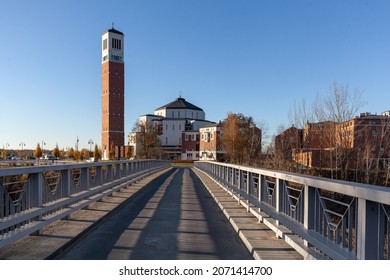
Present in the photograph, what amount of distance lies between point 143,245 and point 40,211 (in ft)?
6.38

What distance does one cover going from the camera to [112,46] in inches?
4181

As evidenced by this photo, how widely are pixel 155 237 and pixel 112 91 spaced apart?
329 feet

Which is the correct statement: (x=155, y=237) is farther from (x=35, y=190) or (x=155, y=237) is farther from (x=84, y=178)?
(x=84, y=178)

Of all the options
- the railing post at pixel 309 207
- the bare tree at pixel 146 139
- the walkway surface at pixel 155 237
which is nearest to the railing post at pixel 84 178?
the walkway surface at pixel 155 237

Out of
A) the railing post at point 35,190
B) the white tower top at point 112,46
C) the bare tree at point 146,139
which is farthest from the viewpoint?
the white tower top at point 112,46

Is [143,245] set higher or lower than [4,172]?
lower

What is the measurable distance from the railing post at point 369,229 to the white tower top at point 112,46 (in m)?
106

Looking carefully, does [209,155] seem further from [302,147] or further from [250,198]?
[250,198]

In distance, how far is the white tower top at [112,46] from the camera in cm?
10531

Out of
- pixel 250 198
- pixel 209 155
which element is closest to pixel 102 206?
pixel 250 198

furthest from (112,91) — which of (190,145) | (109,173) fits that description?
(109,173)

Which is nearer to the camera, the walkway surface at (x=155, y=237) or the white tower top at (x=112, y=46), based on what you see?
the walkway surface at (x=155, y=237)

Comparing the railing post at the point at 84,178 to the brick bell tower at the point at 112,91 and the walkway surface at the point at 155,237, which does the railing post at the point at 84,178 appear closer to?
the walkway surface at the point at 155,237
